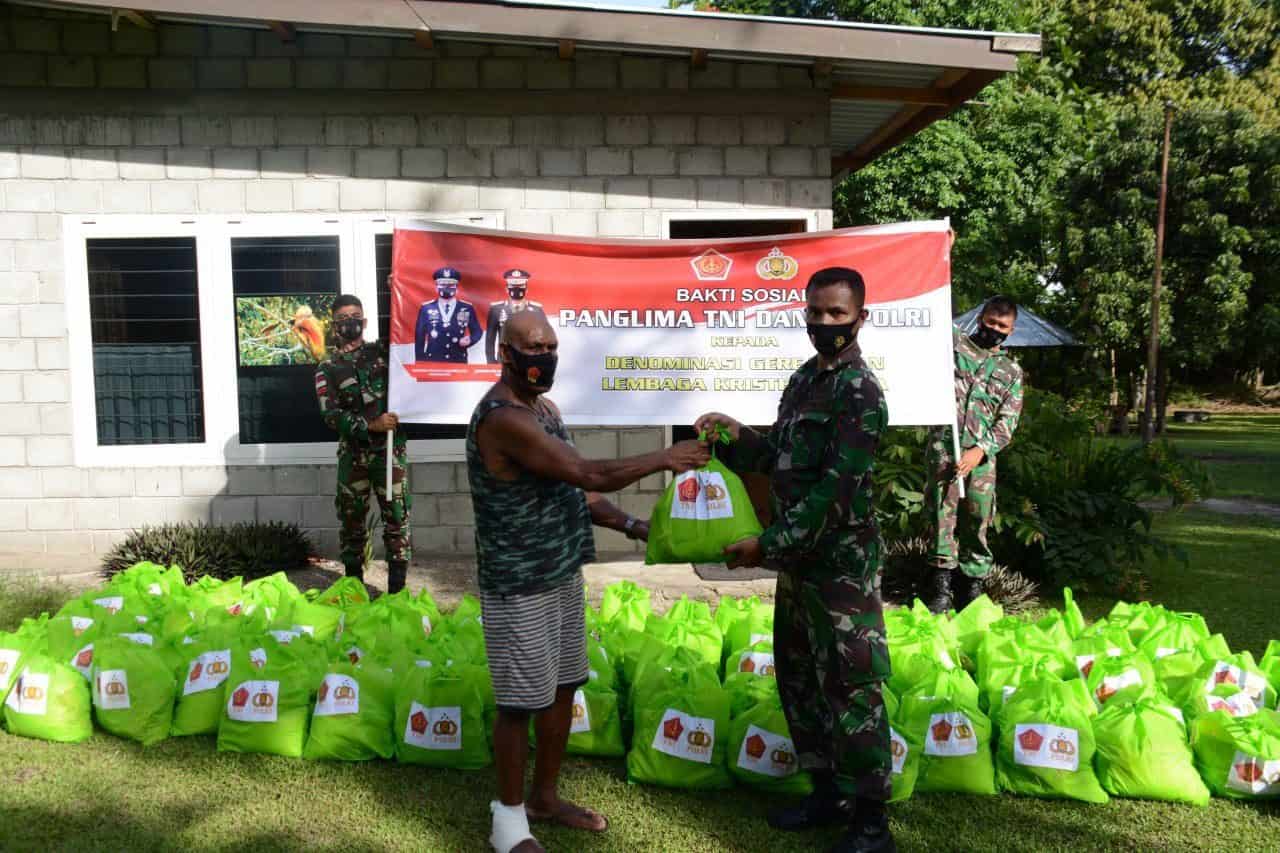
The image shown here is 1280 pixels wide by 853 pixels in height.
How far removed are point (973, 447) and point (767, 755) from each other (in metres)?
3.02

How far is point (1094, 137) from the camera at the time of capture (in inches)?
972

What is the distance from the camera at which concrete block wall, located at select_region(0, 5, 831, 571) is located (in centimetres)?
760

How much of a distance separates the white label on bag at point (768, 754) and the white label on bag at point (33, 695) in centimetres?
298

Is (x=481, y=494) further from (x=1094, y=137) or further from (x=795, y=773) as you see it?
(x=1094, y=137)

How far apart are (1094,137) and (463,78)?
71.7 ft

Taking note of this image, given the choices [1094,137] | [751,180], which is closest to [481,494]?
[751,180]

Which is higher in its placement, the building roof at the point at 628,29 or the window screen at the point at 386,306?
the building roof at the point at 628,29

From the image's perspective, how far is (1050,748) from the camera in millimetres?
3744

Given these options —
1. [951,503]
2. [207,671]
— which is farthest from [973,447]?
[207,671]

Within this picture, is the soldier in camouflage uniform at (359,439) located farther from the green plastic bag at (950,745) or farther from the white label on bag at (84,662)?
the green plastic bag at (950,745)

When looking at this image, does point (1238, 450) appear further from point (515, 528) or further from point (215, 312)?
point (515, 528)

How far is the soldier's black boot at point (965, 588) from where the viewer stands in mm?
6387

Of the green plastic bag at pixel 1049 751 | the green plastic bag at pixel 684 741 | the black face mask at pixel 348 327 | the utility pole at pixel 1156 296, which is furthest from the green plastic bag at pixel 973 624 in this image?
the utility pole at pixel 1156 296

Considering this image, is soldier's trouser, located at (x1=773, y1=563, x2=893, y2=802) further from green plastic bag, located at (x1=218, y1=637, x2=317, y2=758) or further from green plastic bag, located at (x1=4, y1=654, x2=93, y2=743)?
green plastic bag, located at (x1=4, y1=654, x2=93, y2=743)
